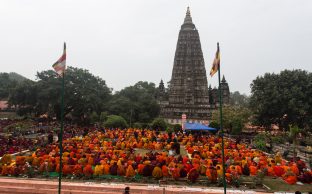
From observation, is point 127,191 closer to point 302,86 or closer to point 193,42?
point 302,86

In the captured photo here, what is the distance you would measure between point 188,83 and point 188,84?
25 centimetres

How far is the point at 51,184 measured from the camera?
14805 millimetres

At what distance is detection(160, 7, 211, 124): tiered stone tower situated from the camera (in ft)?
229

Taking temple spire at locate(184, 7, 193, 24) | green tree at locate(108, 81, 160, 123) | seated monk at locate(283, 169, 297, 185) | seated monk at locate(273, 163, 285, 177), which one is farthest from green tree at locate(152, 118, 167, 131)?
temple spire at locate(184, 7, 193, 24)

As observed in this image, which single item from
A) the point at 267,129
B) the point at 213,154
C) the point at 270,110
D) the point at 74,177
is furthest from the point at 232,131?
the point at 74,177

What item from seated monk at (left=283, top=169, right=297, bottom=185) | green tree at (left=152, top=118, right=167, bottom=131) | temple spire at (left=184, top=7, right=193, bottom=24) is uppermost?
temple spire at (left=184, top=7, right=193, bottom=24)

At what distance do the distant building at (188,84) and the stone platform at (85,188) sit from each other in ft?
179

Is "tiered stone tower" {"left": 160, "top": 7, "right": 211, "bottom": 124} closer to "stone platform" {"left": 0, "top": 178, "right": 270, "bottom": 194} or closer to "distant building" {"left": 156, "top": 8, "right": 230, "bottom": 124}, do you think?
"distant building" {"left": 156, "top": 8, "right": 230, "bottom": 124}

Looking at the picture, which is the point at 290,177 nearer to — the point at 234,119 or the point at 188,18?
the point at 234,119

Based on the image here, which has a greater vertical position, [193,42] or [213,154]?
[193,42]

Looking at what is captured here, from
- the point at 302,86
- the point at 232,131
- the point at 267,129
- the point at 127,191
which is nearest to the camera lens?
the point at 127,191

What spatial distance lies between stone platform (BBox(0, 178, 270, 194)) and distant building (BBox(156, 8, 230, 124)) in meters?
54.6

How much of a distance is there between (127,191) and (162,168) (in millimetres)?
4462

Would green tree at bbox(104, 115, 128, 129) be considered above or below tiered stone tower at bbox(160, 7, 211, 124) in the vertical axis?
below
